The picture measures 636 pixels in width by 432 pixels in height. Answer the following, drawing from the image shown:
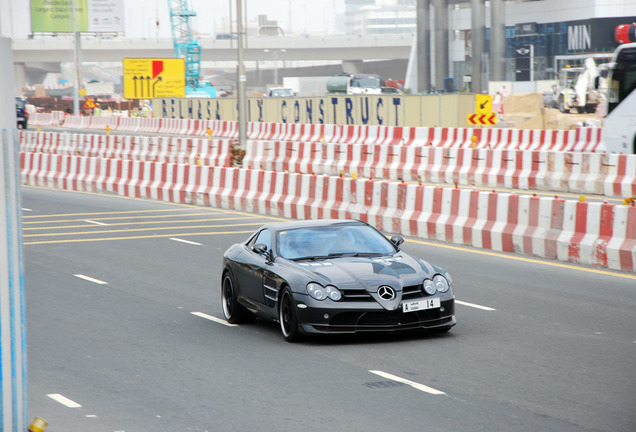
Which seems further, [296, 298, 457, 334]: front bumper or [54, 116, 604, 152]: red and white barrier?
[54, 116, 604, 152]: red and white barrier

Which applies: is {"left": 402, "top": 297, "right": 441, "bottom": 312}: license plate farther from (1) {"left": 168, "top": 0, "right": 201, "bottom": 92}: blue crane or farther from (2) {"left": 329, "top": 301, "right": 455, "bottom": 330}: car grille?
(1) {"left": 168, "top": 0, "right": 201, "bottom": 92}: blue crane

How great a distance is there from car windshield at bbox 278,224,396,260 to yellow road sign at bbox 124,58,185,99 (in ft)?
202

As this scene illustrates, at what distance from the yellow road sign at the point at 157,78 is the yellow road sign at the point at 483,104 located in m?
40.2

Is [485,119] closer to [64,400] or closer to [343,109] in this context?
[343,109]

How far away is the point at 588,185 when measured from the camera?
2464 cm

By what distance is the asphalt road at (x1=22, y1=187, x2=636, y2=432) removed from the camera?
753cm

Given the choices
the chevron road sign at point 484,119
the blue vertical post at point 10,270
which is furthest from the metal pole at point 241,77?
the blue vertical post at point 10,270

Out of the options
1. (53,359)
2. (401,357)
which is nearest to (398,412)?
(401,357)

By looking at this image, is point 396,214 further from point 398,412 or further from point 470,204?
point 398,412

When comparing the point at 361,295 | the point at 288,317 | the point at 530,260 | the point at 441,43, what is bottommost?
the point at 530,260

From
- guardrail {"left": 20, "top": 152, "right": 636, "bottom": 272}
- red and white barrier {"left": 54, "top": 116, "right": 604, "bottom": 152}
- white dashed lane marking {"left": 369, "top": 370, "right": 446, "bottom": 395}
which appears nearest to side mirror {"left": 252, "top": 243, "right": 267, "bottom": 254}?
white dashed lane marking {"left": 369, "top": 370, "right": 446, "bottom": 395}

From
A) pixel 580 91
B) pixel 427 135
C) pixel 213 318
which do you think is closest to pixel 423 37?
pixel 580 91

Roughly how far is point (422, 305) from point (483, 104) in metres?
25.1

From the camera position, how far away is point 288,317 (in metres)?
10.3
